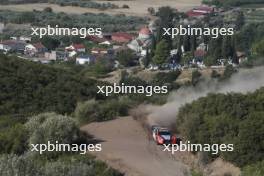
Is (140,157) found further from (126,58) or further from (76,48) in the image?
(76,48)

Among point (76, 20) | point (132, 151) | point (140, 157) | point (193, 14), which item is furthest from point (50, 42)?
point (140, 157)

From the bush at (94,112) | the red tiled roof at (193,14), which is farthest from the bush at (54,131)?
the red tiled roof at (193,14)

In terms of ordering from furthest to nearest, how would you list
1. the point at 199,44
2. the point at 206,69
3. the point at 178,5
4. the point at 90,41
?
the point at 178,5
the point at 90,41
the point at 199,44
the point at 206,69

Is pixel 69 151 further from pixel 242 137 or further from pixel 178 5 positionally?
pixel 178 5

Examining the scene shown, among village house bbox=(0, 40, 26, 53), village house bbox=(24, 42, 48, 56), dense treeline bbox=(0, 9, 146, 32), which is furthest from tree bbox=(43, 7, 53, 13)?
village house bbox=(24, 42, 48, 56)

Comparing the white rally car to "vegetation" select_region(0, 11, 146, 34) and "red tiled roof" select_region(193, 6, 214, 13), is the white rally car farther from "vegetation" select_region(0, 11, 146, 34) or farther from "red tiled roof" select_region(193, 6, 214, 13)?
"red tiled roof" select_region(193, 6, 214, 13)

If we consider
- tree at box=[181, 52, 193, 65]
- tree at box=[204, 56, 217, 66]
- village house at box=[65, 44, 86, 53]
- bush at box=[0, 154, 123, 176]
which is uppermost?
bush at box=[0, 154, 123, 176]

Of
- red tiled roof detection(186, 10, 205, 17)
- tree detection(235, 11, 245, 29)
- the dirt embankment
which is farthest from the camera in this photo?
red tiled roof detection(186, 10, 205, 17)

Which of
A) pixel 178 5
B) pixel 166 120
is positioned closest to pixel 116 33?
pixel 178 5
